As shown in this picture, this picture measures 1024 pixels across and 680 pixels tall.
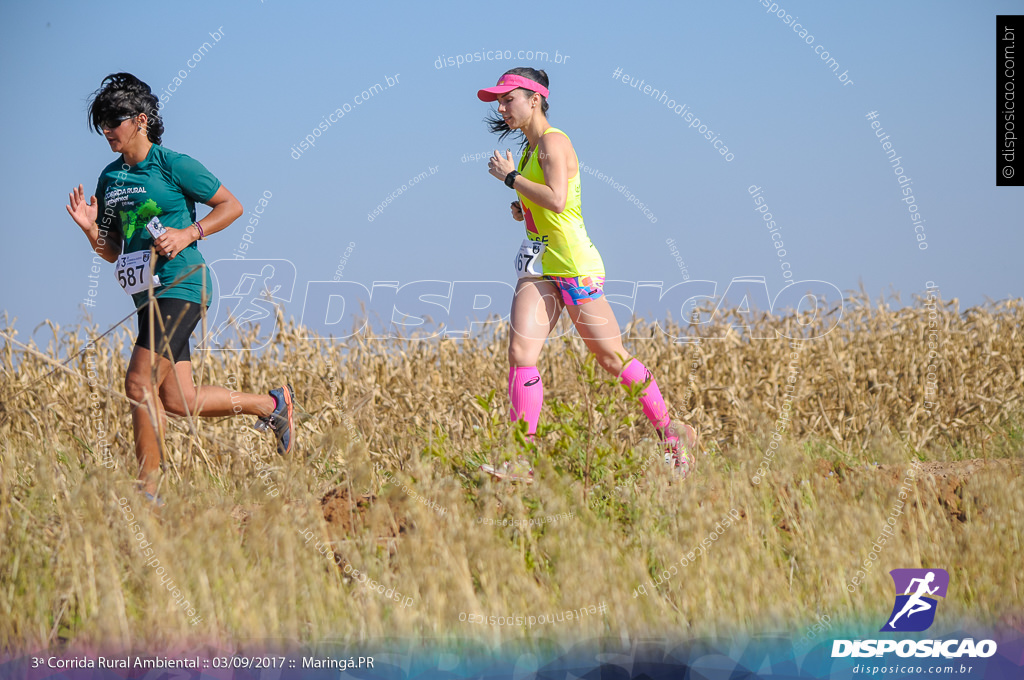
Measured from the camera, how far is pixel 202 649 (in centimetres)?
304

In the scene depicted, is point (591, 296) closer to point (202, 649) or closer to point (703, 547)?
point (703, 547)

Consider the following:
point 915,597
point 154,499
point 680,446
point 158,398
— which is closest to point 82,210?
point 158,398

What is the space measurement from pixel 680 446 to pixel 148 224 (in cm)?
319

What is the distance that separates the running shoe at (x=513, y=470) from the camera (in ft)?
13.3

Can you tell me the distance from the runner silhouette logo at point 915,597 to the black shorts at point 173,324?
3.59m

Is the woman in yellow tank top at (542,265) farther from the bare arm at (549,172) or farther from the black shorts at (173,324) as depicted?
the black shorts at (173,324)

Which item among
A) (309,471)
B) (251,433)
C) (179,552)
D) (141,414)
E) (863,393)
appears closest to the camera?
(179,552)

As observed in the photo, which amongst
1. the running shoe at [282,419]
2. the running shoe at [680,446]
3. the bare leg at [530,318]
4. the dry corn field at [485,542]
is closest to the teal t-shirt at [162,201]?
the dry corn field at [485,542]

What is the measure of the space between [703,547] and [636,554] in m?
0.29

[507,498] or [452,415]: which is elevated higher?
[452,415]

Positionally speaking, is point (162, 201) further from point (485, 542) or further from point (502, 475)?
point (485, 542)

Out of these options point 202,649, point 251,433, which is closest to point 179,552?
point 202,649

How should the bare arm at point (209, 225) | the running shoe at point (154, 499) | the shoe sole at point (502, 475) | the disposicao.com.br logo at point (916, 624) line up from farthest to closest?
the bare arm at point (209, 225) → the shoe sole at point (502, 475) → the running shoe at point (154, 499) → the disposicao.com.br logo at point (916, 624)

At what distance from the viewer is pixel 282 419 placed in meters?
5.37
